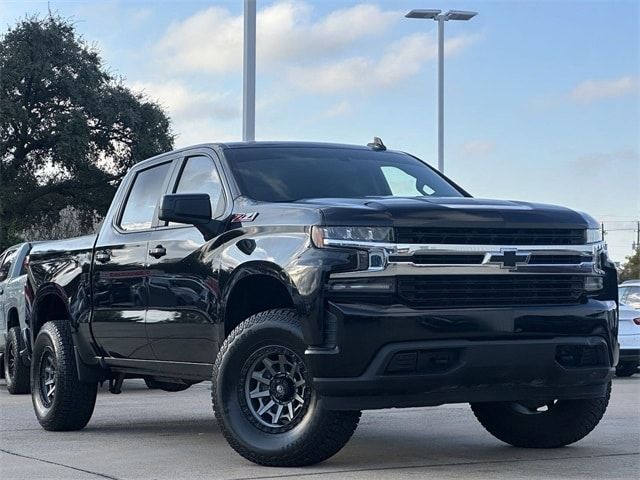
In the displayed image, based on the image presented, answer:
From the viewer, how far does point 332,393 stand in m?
6.68

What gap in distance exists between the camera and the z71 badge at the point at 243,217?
296 inches

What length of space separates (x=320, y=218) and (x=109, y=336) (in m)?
2.71

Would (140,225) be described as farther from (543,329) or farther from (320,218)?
(543,329)

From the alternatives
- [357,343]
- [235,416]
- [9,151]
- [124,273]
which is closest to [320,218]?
[357,343]

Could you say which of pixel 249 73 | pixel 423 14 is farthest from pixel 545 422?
pixel 423 14

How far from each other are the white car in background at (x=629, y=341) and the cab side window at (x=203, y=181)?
10.8 metres

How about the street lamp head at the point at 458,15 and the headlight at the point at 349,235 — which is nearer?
the headlight at the point at 349,235

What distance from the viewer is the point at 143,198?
365 inches

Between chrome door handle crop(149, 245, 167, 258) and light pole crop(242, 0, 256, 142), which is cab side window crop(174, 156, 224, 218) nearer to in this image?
chrome door handle crop(149, 245, 167, 258)

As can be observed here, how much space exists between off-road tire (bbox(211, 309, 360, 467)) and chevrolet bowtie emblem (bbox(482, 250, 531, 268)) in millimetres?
1105

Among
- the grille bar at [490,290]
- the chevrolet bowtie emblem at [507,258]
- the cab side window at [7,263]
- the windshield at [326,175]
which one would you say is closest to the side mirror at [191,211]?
the windshield at [326,175]

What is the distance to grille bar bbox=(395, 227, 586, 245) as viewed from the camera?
269 inches

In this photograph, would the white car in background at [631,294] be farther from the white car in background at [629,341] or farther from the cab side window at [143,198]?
the cab side window at [143,198]

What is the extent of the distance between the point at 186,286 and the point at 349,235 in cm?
155
